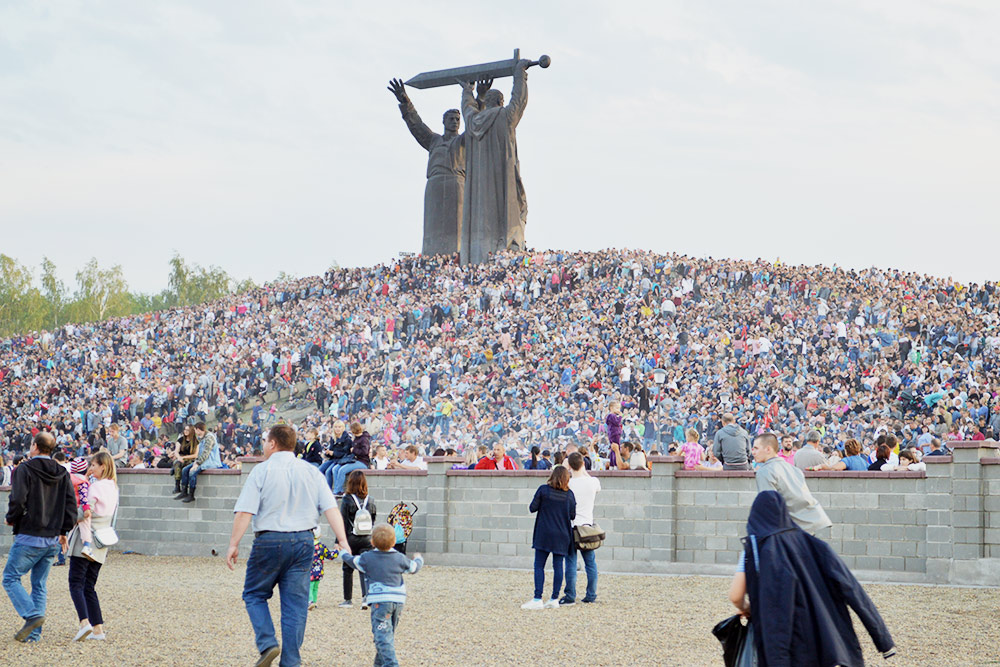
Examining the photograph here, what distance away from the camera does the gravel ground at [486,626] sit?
9.99m

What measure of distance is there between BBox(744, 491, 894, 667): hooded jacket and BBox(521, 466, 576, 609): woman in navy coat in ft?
24.2

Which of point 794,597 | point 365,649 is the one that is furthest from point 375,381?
point 794,597

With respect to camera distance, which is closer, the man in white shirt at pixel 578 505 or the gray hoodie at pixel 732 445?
the man in white shirt at pixel 578 505

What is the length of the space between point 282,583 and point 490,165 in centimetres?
3835

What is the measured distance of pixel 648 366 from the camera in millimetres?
32125

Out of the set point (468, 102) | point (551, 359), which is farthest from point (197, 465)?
point (468, 102)

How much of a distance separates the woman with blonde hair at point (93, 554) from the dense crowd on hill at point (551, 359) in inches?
669

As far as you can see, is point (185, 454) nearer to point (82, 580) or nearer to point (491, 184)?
point (82, 580)

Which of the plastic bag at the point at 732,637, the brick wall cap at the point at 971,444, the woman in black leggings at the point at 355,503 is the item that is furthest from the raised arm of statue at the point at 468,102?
the plastic bag at the point at 732,637

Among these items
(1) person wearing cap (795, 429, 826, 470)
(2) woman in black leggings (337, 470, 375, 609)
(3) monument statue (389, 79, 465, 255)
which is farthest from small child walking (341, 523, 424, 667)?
(3) monument statue (389, 79, 465, 255)

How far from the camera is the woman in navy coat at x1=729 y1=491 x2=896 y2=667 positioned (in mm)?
5508

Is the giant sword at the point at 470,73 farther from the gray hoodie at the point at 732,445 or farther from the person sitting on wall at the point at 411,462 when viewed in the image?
the gray hoodie at the point at 732,445

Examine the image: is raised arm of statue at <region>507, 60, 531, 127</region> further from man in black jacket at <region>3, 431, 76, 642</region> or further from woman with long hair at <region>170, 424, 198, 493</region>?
man in black jacket at <region>3, 431, 76, 642</region>

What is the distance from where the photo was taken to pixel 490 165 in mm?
45656
